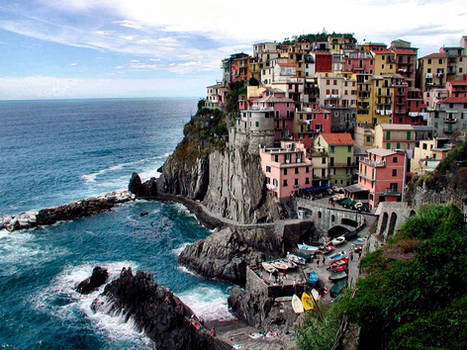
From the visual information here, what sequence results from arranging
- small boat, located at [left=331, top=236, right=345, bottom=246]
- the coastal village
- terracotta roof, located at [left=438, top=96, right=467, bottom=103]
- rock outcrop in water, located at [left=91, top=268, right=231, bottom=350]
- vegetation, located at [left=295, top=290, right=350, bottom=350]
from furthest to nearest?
terracotta roof, located at [left=438, top=96, right=467, bottom=103] → the coastal village → small boat, located at [left=331, top=236, right=345, bottom=246] → rock outcrop in water, located at [left=91, top=268, right=231, bottom=350] → vegetation, located at [left=295, top=290, right=350, bottom=350]

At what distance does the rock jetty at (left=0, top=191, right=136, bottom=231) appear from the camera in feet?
223

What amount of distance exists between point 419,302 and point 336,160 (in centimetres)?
4168

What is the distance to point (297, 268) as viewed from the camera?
45750 millimetres

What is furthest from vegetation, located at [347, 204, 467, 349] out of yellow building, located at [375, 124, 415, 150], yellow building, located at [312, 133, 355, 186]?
yellow building, located at [375, 124, 415, 150]

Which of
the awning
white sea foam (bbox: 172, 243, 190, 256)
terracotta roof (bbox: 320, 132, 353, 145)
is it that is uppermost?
terracotta roof (bbox: 320, 132, 353, 145)

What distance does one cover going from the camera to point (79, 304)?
148 feet

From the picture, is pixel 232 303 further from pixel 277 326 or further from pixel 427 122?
pixel 427 122

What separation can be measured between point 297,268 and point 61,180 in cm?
7003

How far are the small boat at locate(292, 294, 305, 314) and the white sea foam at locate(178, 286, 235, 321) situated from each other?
22.1 ft

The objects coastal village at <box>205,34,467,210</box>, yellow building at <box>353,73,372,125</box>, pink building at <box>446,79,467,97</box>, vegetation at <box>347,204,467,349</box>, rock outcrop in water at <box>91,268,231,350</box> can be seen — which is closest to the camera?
vegetation at <box>347,204,467,349</box>

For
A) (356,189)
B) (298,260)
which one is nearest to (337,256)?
(298,260)

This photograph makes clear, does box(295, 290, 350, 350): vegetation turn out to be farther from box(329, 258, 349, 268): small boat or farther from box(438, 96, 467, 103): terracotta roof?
box(438, 96, 467, 103): terracotta roof

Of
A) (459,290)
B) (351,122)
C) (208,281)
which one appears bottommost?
(208,281)

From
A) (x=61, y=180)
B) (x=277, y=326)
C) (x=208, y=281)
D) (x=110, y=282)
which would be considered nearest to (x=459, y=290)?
(x=277, y=326)
